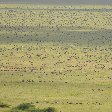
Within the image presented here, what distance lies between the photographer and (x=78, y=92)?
86.8 feet

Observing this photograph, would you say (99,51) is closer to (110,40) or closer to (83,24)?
(110,40)

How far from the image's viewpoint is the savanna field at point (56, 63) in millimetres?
24531

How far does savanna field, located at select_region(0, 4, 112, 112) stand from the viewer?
80.5 feet

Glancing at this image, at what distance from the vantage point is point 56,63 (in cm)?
3444

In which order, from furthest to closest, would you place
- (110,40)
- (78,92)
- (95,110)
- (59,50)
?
(110,40) → (59,50) → (78,92) → (95,110)

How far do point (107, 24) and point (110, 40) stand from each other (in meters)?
13.1

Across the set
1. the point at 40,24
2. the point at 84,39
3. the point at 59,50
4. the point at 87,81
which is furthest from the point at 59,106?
the point at 40,24

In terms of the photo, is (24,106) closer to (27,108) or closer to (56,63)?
(27,108)

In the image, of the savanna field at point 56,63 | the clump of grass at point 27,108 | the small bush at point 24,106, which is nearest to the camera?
the clump of grass at point 27,108

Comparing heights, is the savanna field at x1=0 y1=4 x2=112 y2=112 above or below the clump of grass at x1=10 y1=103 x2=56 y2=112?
above

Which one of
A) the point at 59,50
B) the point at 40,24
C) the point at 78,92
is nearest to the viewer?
the point at 78,92

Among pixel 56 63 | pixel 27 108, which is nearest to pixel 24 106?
pixel 27 108

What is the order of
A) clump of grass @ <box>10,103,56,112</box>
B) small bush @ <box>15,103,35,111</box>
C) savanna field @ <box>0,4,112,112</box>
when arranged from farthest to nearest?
1. savanna field @ <box>0,4,112,112</box>
2. small bush @ <box>15,103,35,111</box>
3. clump of grass @ <box>10,103,56,112</box>

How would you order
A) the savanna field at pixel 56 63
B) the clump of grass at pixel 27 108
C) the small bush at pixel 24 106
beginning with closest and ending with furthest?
the clump of grass at pixel 27 108 → the small bush at pixel 24 106 → the savanna field at pixel 56 63
